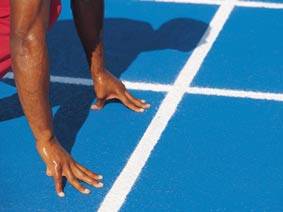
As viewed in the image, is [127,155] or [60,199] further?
[127,155]

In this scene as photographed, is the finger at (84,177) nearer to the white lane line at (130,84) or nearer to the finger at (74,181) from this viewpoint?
the finger at (74,181)

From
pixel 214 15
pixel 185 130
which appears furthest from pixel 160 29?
pixel 185 130

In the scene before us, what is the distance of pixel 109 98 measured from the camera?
479 cm

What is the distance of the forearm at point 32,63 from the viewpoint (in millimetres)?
3490

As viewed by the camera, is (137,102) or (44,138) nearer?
(44,138)

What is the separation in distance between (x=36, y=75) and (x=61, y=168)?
0.53 metres

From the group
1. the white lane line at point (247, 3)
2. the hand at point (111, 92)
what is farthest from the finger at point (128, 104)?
the white lane line at point (247, 3)

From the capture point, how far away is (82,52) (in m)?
5.76

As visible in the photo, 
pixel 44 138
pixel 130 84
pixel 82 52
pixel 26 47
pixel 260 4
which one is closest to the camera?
pixel 26 47

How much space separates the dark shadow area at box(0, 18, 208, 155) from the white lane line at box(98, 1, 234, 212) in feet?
0.37

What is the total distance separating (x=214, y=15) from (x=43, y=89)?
307 centimetres

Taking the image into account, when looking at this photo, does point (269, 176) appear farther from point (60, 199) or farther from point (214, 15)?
point (214, 15)

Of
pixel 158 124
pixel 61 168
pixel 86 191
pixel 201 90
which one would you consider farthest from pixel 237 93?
pixel 61 168

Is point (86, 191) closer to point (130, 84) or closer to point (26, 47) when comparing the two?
point (26, 47)
